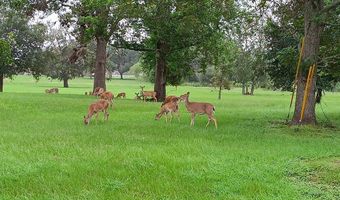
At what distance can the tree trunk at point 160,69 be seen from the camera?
32969 millimetres

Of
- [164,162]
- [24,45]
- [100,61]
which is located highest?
[24,45]

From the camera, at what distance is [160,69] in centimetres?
3384

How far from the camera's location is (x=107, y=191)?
8.13 meters

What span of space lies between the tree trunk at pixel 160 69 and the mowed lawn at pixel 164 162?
16362 millimetres

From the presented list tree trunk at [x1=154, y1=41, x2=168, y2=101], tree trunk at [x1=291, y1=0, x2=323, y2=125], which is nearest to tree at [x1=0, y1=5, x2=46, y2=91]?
tree trunk at [x1=154, y1=41, x2=168, y2=101]

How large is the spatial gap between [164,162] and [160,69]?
2386 centimetres

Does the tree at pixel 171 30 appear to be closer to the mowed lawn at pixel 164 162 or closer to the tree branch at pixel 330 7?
the tree branch at pixel 330 7

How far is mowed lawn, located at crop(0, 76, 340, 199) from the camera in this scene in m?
8.24

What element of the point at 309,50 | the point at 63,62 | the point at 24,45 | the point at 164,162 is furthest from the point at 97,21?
the point at 63,62

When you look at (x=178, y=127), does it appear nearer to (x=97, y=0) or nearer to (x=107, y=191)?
(x=107, y=191)

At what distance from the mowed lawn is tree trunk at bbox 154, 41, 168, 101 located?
16362 mm

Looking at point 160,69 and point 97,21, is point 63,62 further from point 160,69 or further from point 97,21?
point 97,21

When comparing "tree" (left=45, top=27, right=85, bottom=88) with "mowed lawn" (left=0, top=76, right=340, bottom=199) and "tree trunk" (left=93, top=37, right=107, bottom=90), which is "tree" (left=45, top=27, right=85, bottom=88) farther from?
"mowed lawn" (left=0, top=76, right=340, bottom=199)

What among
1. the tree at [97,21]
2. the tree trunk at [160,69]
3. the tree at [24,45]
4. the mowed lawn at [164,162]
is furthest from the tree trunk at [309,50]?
the tree at [24,45]
